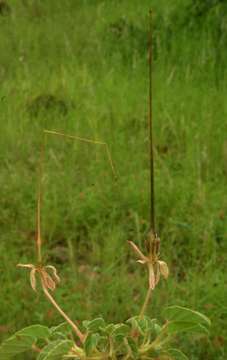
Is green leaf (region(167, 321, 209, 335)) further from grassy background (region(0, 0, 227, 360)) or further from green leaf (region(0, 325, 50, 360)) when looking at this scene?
grassy background (region(0, 0, 227, 360))

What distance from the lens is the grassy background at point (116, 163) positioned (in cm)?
231

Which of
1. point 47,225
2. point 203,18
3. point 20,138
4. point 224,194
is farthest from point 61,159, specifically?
point 203,18

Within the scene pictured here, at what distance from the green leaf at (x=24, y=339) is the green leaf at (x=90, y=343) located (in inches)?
2.3

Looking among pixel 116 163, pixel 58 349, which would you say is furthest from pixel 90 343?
pixel 116 163

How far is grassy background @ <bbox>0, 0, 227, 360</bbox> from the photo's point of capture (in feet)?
7.58

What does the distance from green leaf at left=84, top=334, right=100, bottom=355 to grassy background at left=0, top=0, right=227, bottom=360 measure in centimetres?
128

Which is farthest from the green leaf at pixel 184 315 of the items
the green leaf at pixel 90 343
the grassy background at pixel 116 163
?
the grassy background at pixel 116 163

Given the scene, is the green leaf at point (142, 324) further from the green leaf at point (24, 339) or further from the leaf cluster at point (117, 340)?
the green leaf at point (24, 339)

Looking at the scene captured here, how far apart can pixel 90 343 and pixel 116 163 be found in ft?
7.50

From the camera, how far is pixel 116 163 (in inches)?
121

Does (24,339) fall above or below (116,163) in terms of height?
above

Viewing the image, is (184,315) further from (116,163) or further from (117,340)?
(116,163)

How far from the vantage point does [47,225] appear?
2.74 meters

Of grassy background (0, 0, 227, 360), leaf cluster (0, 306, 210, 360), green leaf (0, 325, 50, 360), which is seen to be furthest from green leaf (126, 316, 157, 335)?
grassy background (0, 0, 227, 360)
